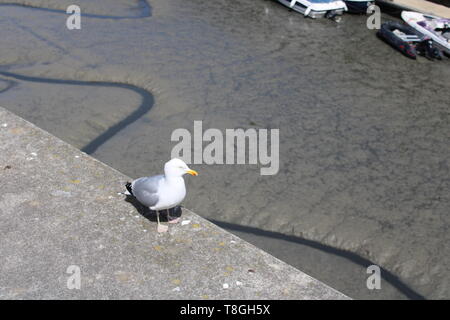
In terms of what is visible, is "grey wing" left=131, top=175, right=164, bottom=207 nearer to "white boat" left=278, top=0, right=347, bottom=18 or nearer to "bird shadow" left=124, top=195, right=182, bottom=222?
"bird shadow" left=124, top=195, right=182, bottom=222

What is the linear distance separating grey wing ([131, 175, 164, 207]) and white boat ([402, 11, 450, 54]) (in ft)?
32.8

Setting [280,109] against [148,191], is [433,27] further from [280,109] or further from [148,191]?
[148,191]

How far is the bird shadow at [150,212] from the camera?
5906mm

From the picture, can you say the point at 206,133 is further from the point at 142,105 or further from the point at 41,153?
the point at 41,153

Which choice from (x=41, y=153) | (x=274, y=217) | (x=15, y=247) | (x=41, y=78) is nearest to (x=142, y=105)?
(x=41, y=78)

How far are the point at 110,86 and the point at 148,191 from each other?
5.40 m

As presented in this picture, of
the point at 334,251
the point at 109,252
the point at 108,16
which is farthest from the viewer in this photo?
the point at 108,16

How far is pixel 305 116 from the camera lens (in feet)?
Answer: 31.9

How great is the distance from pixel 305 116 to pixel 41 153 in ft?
16.7

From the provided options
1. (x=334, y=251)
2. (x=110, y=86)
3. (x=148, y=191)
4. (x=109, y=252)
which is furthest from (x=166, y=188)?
(x=110, y=86)

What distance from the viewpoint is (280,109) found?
991 cm

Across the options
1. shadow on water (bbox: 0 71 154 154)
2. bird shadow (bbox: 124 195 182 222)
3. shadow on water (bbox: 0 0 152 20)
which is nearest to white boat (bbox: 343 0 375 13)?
shadow on water (bbox: 0 0 152 20)

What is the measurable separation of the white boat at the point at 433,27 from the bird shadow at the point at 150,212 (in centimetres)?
968

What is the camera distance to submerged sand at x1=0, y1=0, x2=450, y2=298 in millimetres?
7059
